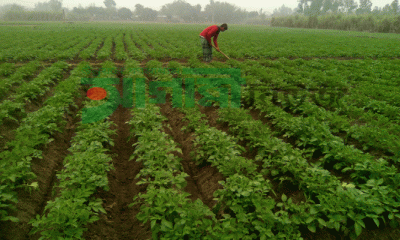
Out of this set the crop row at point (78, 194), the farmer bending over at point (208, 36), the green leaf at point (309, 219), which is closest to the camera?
the crop row at point (78, 194)

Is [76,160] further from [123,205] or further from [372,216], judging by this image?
[372,216]

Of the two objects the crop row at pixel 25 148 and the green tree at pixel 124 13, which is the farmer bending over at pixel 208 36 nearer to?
the crop row at pixel 25 148

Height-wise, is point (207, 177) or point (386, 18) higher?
point (386, 18)

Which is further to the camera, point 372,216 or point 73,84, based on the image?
point 73,84

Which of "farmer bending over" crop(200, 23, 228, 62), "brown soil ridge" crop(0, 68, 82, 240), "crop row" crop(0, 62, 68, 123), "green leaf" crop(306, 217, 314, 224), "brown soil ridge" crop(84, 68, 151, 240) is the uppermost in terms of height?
"farmer bending over" crop(200, 23, 228, 62)

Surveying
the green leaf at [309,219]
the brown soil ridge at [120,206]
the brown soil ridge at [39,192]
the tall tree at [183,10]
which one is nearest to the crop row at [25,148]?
the brown soil ridge at [39,192]

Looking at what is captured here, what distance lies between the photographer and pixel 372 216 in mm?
2910

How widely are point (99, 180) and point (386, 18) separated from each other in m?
56.6

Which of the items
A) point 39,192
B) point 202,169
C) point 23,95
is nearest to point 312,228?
point 202,169

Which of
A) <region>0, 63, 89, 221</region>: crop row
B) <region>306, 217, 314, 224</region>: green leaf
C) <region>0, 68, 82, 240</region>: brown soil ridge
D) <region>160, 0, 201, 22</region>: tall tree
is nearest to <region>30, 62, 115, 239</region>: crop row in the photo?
<region>0, 68, 82, 240</region>: brown soil ridge

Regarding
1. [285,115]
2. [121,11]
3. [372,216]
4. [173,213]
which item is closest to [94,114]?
[173,213]

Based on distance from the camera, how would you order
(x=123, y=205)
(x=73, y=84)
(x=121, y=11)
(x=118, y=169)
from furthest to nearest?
(x=121, y=11) < (x=73, y=84) < (x=118, y=169) < (x=123, y=205)

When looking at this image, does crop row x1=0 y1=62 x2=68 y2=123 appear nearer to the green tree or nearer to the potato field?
the potato field

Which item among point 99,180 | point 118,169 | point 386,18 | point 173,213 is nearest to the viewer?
point 173,213
